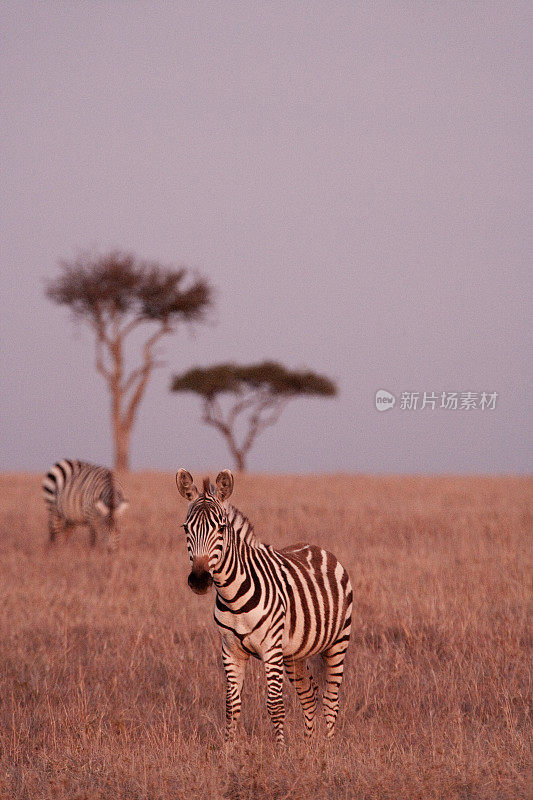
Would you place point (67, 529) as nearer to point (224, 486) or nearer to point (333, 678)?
point (333, 678)

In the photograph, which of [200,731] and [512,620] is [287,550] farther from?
[512,620]

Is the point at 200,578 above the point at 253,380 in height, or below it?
below

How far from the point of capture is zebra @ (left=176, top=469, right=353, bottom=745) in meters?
4.78

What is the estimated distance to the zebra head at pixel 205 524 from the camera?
4586 millimetres

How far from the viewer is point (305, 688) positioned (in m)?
5.96

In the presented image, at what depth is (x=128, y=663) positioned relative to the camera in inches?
317

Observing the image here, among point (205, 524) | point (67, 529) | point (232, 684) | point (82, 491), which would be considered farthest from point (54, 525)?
point (205, 524)

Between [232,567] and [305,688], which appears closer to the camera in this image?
[232,567]

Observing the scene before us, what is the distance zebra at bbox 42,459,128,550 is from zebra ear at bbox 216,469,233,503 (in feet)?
33.7

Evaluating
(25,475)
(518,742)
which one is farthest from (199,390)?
(518,742)

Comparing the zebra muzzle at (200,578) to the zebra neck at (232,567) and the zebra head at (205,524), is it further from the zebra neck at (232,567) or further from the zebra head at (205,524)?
the zebra neck at (232,567)

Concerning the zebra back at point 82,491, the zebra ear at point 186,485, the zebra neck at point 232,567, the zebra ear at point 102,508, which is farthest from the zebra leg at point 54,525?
the zebra ear at point 186,485

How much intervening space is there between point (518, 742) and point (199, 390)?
40.3 m

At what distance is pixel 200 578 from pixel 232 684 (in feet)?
3.53
